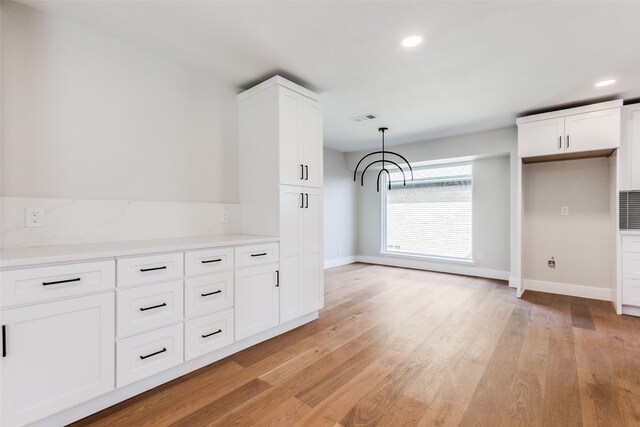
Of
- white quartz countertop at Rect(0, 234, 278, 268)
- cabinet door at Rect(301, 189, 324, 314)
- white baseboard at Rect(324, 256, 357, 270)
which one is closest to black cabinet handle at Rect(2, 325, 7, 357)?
white quartz countertop at Rect(0, 234, 278, 268)

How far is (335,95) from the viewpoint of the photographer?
11.0 feet

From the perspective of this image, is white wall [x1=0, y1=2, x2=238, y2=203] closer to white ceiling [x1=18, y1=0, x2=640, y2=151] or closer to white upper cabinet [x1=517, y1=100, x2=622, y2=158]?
white ceiling [x1=18, y1=0, x2=640, y2=151]

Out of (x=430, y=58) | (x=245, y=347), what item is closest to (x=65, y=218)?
(x=245, y=347)

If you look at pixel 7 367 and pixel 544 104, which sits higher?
pixel 544 104

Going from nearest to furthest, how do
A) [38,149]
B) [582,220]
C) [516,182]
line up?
1. [38,149]
2. [582,220]
3. [516,182]

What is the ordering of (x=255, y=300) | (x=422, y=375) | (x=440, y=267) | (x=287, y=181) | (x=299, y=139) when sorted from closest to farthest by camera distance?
(x=422, y=375)
(x=255, y=300)
(x=287, y=181)
(x=299, y=139)
(x=440, y=267)

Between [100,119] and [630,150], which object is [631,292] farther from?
[100,119]

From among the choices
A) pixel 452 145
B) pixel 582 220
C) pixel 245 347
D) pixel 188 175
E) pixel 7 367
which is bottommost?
pixel 245 347

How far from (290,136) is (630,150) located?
3878 mm

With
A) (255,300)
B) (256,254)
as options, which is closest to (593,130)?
(256,254)

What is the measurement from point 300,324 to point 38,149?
8.32ft

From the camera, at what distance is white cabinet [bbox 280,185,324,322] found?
2.77m

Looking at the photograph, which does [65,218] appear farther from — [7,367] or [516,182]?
[516,182]

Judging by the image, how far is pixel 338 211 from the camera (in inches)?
250
